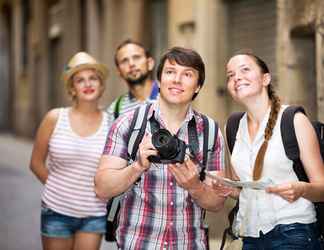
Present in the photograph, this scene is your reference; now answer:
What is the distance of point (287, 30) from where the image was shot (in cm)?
708

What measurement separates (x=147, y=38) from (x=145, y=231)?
9.43 meters

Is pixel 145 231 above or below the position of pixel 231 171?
below

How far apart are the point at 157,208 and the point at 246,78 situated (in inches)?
30.2

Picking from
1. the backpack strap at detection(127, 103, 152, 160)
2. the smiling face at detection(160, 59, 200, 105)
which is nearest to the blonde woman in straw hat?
the backpack strap at detection(127, 103, 152, 160)

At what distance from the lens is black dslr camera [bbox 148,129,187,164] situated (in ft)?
9.43

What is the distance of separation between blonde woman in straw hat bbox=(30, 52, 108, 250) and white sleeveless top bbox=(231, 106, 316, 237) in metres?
1.56

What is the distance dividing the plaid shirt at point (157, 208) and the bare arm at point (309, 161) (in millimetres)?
396

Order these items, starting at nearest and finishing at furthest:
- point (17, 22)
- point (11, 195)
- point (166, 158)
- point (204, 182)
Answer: point (166, 158) < point (204, 182) < point (11, 195) < point (17, 22)

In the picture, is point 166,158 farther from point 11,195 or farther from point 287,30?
point 11,195

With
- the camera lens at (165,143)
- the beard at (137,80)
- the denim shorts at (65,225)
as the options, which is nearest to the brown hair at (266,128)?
the camera lens at (165,143)

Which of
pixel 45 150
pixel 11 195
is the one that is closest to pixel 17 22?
pixel 11 195

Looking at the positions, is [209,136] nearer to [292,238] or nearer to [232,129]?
[232,129]

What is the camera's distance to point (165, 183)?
3.17 metres

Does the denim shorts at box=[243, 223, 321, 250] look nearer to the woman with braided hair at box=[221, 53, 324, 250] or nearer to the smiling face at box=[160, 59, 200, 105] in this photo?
the woman with braided hair at box=[221, 53, 324, 250]
